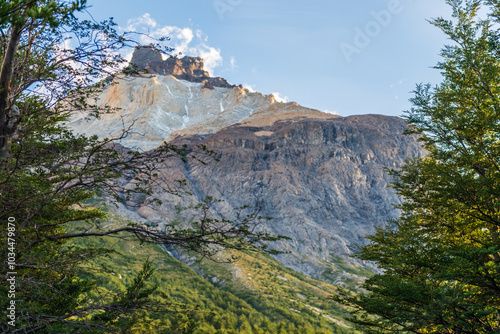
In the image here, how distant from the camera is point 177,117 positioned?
623 feet

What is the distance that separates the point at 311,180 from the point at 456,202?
406 feet

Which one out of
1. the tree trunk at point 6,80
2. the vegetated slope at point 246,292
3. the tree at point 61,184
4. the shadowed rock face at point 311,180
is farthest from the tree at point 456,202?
the shadowed rock face at point 311,180

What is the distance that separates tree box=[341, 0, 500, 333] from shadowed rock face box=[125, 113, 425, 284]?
8959 cm

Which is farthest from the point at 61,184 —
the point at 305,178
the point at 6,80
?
the point at 305,178

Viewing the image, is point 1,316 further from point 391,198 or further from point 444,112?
point 391,198

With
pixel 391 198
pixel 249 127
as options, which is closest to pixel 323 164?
pixel 391 198

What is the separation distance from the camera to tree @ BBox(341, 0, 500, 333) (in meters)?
7.63

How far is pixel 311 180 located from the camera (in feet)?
434

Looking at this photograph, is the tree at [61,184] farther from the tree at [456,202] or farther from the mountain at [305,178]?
the mountain at [305,178]

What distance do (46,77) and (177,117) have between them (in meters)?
190

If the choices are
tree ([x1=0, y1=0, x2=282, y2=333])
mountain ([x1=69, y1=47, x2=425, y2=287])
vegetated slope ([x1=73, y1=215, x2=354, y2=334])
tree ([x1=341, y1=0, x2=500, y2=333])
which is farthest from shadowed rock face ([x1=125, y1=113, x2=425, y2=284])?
tree ([x1=0, y1=0, x2=282, y2=333])

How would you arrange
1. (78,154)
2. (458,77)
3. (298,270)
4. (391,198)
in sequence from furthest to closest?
1. (391,198)
2. (298,270)
3. (458,77)
4. (78,154)

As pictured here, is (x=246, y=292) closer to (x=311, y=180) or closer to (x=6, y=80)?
(x=311, y=180)

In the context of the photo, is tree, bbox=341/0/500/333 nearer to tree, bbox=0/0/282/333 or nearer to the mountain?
tree, bbox=0/0/282/333
